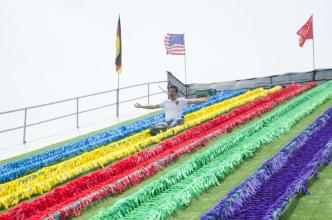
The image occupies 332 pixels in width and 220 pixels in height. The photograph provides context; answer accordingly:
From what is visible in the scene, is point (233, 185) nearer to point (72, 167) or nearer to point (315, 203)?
point (315, 203)

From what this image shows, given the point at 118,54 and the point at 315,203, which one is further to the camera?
the point at 118,54

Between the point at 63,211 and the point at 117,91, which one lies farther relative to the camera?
the point at 117,91

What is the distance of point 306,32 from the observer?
25.4 meters

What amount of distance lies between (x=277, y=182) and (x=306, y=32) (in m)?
20.8

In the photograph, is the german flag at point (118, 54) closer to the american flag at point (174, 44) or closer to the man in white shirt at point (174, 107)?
the american flag at point (174, 44)

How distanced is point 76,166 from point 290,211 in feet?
16.4

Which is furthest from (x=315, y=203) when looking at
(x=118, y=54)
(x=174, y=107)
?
(x=118, y=54)

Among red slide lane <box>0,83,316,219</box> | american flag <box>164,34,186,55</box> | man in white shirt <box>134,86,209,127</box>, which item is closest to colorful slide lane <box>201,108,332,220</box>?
red slide lane <box>0,83,316,219</box>

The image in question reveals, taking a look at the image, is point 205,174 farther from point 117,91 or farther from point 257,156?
point 117,91

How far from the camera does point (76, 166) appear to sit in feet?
29.8

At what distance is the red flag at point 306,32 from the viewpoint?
82.9 ft

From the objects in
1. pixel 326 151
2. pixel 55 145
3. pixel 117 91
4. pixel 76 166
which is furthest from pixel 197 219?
pixel 117 91

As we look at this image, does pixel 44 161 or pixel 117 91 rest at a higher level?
pixel 117 91

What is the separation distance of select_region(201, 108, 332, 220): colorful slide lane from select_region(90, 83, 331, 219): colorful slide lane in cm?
63
